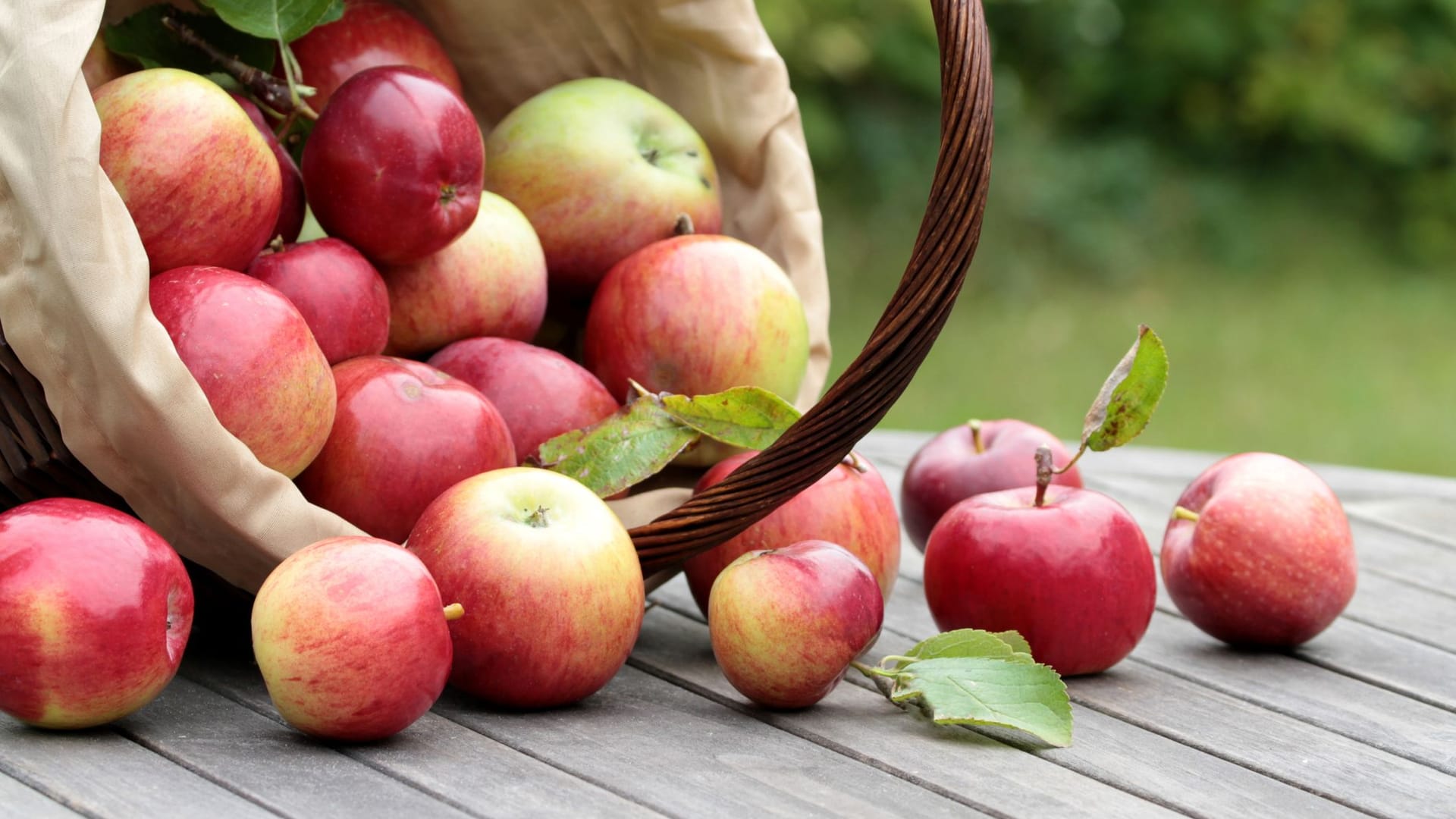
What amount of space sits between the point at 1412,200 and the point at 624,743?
4823mm

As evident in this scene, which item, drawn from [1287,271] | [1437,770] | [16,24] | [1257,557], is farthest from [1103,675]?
[1287,271]

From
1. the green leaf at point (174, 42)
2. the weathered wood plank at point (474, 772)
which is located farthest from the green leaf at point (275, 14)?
the weathered wood plank at point (474, 772)

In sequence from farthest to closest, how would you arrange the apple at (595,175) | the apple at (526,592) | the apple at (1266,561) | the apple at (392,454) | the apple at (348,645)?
1. the apple at (595,175)
2. the apple at (1266,561)
3. the apple at (392,454)
4. the apple at (526,592)
5. the apple at (348,645)

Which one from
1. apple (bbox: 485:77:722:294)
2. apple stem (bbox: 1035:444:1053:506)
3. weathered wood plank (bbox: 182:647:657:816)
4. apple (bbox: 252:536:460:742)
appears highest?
apple (bbox: 485:77:722:294)

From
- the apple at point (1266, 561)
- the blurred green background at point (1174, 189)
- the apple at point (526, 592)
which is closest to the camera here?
the apple at point (526, 592)

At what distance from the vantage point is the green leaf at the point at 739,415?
4.06 ft

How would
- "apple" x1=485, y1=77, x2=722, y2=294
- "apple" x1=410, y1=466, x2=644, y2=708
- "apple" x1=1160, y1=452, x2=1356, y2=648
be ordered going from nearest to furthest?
"apple" x1=410, y1=466, x2=644, y2=708
"apple" x1=1160, y1=452, x2=1356, y2=648
"apple" x1=485, y1=77, x2=722, y2=294

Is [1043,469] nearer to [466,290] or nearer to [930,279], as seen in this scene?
[930,279]

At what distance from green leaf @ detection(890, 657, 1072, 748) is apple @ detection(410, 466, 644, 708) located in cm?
20

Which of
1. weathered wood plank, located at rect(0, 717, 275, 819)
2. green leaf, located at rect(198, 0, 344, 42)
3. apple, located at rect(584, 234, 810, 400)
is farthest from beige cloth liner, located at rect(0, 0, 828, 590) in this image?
apple, located at rect(584, 234, 810, 400)

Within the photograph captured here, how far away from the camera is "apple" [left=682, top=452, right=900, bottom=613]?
1.27 m

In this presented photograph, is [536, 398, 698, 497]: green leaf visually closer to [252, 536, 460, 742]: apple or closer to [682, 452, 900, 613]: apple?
[682, 452, 900, 613]: apple

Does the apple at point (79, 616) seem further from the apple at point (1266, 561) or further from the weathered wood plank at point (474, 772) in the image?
the apple at point (1266, 561)

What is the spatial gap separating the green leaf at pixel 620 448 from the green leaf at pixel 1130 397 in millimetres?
312
